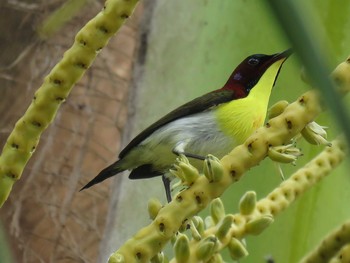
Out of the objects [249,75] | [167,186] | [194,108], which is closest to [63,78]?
[167,186]

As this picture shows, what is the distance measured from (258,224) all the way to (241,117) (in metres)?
0.70

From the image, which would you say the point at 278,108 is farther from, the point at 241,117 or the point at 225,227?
the point at 241,117

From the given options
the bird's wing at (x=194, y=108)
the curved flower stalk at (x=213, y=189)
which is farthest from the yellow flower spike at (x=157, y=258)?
the bird's wing at (x=194, y=108)

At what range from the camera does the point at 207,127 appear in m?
1.06

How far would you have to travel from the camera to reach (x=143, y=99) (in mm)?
803

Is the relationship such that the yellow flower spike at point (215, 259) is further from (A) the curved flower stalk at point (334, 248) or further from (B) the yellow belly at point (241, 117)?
(B) the yellow belly at point (241, 117)

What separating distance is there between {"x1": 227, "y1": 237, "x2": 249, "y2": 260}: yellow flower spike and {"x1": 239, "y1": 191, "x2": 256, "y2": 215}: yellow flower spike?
0.02 metres

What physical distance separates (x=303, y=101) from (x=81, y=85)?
4.41 feet

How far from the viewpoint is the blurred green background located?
578 mm

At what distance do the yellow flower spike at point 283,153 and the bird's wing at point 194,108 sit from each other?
574 mm

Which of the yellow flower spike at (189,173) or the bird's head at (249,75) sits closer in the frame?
the yellow flower spike at (189,173)

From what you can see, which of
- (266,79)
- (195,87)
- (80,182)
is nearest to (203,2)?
(195,87)

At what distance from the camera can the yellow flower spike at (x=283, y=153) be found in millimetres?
343

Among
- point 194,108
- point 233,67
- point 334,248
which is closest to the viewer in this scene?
point 334,248
